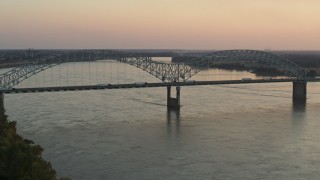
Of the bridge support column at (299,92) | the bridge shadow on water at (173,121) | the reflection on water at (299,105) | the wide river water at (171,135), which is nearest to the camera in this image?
the wide river water at (171,135)

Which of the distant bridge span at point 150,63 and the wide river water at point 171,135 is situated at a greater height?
the distant bridge span at point 150,63

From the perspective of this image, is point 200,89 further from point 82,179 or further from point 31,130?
point 82,179

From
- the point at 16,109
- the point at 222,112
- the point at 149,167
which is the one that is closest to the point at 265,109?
the point at 222,112

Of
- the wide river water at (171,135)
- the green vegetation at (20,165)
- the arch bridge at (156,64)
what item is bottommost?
the wide river water at (171,135)

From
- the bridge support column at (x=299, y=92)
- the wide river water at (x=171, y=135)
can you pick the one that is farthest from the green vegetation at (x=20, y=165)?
the bridge support column at (x=299, y=92)

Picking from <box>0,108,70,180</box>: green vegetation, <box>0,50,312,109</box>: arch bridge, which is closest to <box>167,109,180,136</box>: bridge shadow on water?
<box>0,50,312,109</box>: arch bridge

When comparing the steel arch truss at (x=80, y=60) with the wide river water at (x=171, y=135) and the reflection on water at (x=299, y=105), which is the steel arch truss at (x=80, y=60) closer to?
the wide river water at (x=171, y=135)

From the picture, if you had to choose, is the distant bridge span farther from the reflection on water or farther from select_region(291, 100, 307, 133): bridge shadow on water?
select_region(291, 100, 307, 133): bridge shadow on water
